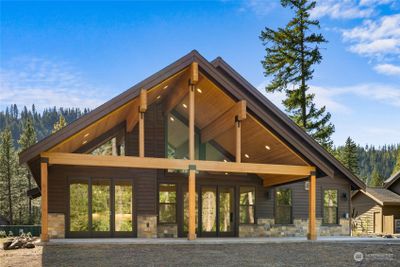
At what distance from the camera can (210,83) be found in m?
13.3

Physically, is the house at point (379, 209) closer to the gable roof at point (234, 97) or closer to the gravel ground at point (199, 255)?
the gable roof at point (234, 97)

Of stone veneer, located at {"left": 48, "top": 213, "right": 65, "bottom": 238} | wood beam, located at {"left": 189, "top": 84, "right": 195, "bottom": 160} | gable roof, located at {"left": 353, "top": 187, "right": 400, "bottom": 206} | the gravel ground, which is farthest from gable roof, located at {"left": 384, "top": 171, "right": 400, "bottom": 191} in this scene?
stone veneer, located at {"left": 48, "top": 213, "right": 65, "bottom": 238}

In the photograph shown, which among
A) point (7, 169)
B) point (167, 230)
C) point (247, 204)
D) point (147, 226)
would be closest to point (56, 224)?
point (147, 226)

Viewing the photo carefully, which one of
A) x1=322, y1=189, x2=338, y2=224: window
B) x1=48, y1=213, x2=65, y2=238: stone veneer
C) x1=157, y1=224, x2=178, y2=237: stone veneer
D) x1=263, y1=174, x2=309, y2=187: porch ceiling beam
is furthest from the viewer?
x1=322, y1=189, x2=338, y2=224: window

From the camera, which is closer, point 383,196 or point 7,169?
point 383,196

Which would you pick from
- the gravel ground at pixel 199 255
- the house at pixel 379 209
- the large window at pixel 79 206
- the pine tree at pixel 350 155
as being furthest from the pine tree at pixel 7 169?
the pine tree at pixel 350 155

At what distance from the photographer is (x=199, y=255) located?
10.7 meters

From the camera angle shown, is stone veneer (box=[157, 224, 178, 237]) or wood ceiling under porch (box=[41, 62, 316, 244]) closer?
wood ceiling under porch (box=[41, 62, 316, 244])

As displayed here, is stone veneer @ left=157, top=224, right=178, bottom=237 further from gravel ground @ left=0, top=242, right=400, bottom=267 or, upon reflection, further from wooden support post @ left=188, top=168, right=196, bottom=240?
gravel ground @ left=0, top=242, right=400, bottom=267

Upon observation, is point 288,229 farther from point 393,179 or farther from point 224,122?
point 393,179

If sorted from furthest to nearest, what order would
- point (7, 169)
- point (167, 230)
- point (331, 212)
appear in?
1. point (7, 169)
2. point (331, 212)
3. point (167, 230)

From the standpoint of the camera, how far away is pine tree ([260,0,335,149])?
28.0m

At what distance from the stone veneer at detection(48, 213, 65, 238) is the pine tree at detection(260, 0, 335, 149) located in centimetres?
1839

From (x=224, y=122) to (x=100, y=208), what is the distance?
5258 mm
